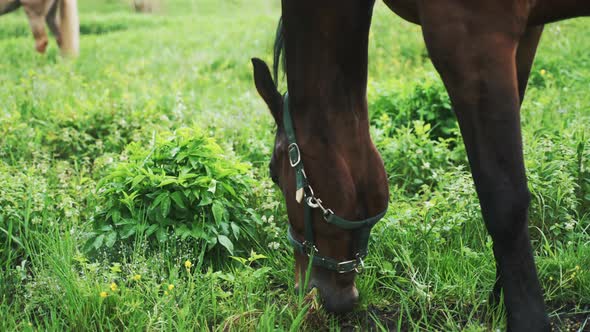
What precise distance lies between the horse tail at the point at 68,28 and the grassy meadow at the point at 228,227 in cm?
349

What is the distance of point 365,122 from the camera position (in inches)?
92.8

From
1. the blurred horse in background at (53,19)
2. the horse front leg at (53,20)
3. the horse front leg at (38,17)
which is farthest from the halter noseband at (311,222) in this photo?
the horse front leg at (53,20)

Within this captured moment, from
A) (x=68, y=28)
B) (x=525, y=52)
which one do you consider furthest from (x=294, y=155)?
(x=68, y=28)

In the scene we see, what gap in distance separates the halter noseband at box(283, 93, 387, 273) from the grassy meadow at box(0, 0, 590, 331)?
0.17 m

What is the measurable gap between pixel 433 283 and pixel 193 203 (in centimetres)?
113

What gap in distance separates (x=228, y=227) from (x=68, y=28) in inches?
240

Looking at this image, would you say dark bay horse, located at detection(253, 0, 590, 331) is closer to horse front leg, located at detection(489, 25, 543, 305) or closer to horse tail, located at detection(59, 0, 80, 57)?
horse front leg, located at detection(489, 25, 543, 305)

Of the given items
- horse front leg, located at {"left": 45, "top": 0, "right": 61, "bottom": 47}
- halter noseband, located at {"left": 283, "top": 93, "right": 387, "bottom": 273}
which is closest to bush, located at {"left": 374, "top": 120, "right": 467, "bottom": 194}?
halter noseband, located at {"left": 283, "top": 93, "right": 387, "bottom": 273}

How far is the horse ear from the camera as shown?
231 cm

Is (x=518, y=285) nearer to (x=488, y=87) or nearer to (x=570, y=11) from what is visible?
(x=488, y=87)

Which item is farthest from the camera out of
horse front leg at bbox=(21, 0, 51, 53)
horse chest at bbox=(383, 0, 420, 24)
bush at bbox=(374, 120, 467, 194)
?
horse front leg at bbox=(21, 0, 51, 53)

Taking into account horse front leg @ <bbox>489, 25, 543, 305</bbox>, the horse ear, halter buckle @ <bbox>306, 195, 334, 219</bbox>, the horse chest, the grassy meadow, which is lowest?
the grassy meadow

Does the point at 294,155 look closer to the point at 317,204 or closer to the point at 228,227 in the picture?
the point at 317,204

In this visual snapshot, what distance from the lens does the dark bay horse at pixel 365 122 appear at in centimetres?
185
